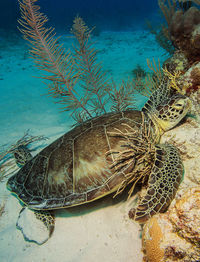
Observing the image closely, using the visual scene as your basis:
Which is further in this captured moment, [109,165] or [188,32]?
[188,32]

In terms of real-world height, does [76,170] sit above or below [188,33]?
below

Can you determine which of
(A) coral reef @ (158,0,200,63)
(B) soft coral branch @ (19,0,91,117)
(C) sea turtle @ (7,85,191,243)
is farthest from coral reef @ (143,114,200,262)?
(B) soft coral branch @ (19,0,91,117)

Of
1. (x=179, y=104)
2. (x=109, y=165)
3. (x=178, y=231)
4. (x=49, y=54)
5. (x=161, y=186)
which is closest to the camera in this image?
(x=178, y=231)

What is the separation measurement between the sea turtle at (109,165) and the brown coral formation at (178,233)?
169mm

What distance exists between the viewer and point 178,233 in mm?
1186

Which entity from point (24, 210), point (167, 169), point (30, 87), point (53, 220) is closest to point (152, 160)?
point (167, 169)

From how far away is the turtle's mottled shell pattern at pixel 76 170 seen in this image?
6.31ft

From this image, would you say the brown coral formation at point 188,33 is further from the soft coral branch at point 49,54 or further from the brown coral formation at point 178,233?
the brown coral formation at point 178,233

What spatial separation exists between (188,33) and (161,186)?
122 inches

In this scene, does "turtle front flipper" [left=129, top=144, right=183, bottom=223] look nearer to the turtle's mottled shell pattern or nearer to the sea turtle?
the sea turtle

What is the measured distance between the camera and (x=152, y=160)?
181cm

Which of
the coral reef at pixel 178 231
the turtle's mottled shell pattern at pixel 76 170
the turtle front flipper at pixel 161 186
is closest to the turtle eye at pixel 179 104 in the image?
the turtle's mottled shell pattern at pixel 76 170

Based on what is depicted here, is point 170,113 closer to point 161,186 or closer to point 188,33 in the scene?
point 161,186

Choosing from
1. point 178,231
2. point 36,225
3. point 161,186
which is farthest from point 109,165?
point 36,225
